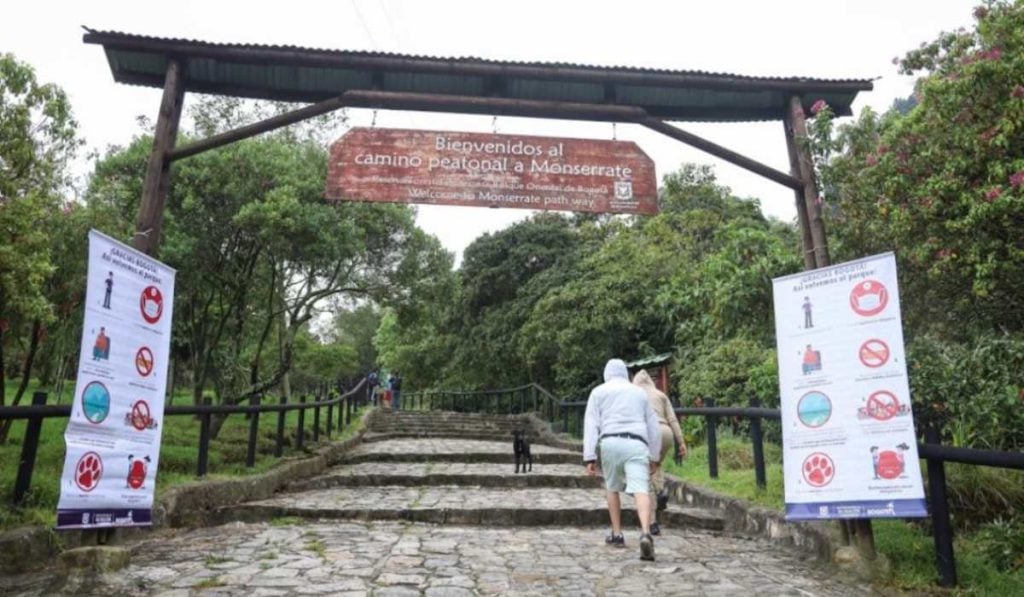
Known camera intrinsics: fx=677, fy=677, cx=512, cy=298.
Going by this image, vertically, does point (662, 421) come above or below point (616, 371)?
below

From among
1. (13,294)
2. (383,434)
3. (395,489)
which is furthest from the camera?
(383,434)

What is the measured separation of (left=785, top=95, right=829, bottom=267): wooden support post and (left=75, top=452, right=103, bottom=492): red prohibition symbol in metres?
5.53

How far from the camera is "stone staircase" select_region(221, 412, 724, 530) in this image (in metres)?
6.50

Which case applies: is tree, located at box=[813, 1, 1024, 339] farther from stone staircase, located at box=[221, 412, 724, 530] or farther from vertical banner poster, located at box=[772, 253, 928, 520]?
stone staircase, located at box=[221, 412, 724, 530]

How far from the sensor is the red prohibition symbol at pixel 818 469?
14.7 feet

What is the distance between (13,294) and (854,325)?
8.02 m

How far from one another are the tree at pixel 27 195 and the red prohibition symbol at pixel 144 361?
3749 millimetres

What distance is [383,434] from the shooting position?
14656 mm

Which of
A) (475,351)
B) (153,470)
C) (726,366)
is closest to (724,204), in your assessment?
(475,351)

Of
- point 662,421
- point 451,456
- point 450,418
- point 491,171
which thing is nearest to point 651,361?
point 451,456

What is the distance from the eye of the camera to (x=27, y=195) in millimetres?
7953

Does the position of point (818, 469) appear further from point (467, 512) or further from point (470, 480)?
point (470, 480)

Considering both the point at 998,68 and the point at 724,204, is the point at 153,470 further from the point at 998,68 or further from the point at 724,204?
the point at 724,204

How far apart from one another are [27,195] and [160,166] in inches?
147
